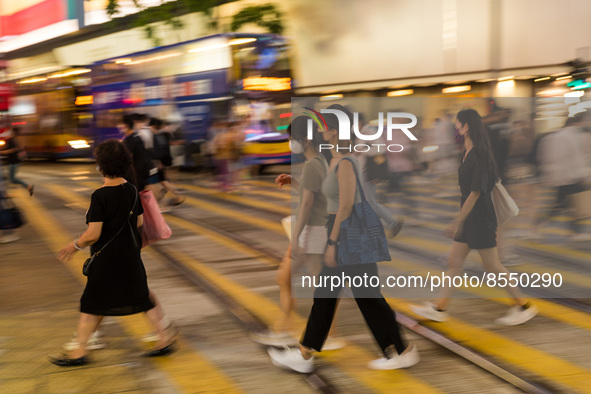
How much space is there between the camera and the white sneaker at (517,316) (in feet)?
17.3

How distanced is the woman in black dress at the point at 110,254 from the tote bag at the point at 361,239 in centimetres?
138

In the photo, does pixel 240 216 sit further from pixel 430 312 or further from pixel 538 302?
pixel 430 312

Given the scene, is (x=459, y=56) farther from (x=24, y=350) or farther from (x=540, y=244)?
(x=24, y=350)

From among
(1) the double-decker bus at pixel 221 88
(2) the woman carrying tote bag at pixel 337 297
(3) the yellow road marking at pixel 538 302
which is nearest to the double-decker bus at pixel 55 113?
(1) the double-decker bus at pixel 221 88

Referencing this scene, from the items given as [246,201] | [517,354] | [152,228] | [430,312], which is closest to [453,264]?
[430,312]

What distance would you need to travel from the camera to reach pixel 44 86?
26.4m

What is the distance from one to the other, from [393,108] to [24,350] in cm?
301

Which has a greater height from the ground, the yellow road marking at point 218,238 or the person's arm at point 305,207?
the person's arm at point 305,207

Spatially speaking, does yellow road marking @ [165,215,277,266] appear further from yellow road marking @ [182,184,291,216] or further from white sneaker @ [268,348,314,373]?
white sneaker @ [268,348,314,373]

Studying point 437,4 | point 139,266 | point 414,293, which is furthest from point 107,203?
point 437,4

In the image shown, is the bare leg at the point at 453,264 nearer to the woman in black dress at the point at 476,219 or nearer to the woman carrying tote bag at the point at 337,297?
the woman in black dress at the point at 476,219

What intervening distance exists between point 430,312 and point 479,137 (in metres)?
1.38

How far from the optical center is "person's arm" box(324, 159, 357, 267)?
13.8ft

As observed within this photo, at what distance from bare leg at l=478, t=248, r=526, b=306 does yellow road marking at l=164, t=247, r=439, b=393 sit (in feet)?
3.90
